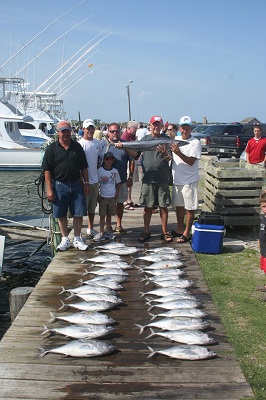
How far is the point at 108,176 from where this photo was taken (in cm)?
705

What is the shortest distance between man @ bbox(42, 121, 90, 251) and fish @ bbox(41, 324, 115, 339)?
2.58 metres

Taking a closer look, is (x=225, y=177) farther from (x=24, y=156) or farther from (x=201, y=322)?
(x=24, y=156)

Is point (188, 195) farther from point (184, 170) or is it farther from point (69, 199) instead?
point (69, 199)

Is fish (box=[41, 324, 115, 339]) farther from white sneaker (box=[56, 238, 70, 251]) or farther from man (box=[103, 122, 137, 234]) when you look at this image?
man (box=[103, 122, 137, 234])

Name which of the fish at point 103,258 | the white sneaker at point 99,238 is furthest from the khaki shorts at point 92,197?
the fish at point 103,258

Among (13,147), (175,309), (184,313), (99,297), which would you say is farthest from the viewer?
(13,147)

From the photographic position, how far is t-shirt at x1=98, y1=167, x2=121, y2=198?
704cm

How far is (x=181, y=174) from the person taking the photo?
22.9ft

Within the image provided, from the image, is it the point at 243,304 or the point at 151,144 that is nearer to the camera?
the point at 243,304

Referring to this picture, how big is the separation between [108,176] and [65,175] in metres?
0.96

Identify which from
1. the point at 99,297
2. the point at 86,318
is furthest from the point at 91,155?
the point at 86,318

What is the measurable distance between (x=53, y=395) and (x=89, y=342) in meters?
0.67

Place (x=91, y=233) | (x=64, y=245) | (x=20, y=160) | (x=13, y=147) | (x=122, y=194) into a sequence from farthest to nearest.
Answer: (x=13, y=147) < (x=20, y=160) < (x=122, y=194) < (x=91, y=233) < (x=64, y=245)

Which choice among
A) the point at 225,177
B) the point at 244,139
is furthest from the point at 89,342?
the point at 244,139
